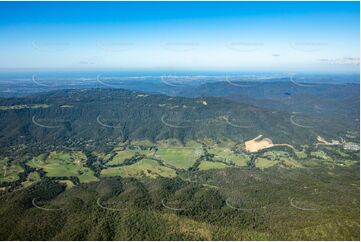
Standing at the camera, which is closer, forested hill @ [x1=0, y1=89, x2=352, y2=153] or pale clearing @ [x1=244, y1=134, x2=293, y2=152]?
pale clearing @ [x1=244, y1=134, x2=293, y2=152]

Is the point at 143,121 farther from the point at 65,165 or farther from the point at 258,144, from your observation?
the point at 65,165

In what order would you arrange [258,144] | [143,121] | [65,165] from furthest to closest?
[143,121] < [258,144] < [65,165]

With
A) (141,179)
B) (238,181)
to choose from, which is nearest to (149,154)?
(141,179)

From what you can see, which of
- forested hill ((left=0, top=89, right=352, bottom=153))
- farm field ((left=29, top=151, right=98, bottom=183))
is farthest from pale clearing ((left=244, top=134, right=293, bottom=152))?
farm field ((left=29, top=151, right=98, bottom=183))

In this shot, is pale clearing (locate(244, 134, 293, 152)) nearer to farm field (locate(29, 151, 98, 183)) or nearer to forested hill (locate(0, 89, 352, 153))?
forested hill (locate(0, 89, 352, 153))

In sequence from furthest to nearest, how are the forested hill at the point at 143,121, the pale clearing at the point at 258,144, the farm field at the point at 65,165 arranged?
the forested hill at the point at 143,121, the pale clearing at the point at 258,144, the farm field at the point at 65,165

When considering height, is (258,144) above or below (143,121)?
below

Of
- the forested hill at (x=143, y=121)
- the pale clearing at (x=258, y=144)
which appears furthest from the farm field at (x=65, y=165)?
the pale clearing at (x=258, y=144)

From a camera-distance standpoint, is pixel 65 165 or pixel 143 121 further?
pixel 143 121

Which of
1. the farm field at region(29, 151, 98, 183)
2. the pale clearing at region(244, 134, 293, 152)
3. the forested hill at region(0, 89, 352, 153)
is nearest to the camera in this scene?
the farm field at region(29, 151, 98, 183)

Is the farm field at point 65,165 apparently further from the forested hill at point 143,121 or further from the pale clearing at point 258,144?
the pale clearing at point 258,144

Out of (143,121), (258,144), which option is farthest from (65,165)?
(258,144)

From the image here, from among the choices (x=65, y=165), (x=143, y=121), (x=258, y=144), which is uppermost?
(x=143, y=121)
